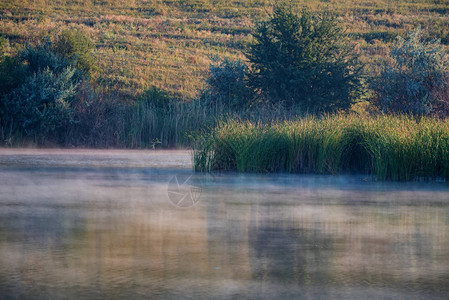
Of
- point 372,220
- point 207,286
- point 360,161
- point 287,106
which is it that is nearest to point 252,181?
point 360,161

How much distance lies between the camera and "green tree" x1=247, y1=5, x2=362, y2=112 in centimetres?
3036

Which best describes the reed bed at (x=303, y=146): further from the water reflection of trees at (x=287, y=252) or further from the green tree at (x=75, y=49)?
the green tree at (x=75, y=49)

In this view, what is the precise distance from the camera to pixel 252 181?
1633cm

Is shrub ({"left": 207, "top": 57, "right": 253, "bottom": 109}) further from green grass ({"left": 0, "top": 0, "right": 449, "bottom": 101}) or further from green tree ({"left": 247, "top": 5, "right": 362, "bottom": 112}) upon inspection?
green grass ({"left": 0, "top": 0, "right": 449, "bottom": 101})

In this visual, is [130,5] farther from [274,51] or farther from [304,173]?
[304,173]

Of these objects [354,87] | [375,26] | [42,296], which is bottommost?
[42,296]

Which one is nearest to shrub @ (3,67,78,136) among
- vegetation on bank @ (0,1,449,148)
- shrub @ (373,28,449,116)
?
vegetation on bank @ (0,1,449,148)

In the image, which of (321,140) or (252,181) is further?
(321,140)

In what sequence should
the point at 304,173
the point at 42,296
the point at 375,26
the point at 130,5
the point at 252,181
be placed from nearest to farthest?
the point at 42,296
the point at 252,181
the point at 304,173
the point at 375,26
the point at 130,5

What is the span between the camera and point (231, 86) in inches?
1273

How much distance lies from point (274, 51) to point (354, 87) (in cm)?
378

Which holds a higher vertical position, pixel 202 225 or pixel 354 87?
pixel 354 87

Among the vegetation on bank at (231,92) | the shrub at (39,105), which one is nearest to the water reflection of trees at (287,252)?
the vegetation on bank at (231,92)

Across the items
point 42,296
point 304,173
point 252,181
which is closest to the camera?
point 42,296
